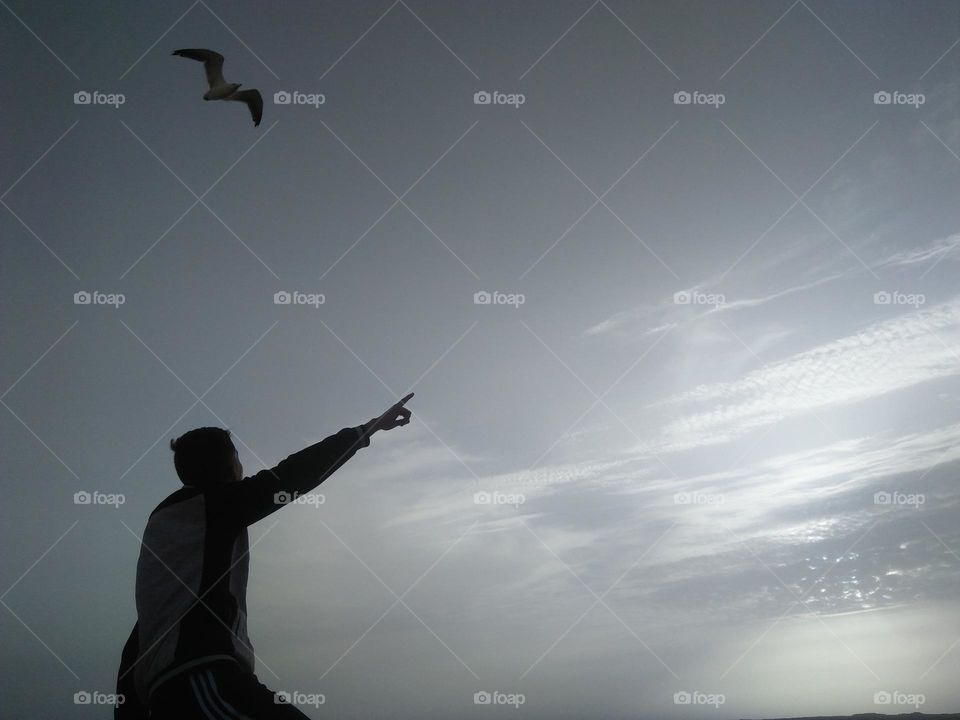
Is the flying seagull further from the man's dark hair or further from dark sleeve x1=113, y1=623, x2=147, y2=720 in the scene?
dark sleeve x1=113, y1=623, x2=147, y2=720

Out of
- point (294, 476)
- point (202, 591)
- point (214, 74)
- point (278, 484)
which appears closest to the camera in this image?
point (202, 591)

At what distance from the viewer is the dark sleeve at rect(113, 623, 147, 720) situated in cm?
395

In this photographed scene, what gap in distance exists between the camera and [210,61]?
36.0 ft

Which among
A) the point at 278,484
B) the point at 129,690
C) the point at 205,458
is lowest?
the point at 129,690

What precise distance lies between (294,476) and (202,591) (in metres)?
0.75

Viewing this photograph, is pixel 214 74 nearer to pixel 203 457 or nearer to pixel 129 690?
pixel 203 457

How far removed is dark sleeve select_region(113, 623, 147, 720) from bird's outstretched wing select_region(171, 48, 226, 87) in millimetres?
9071


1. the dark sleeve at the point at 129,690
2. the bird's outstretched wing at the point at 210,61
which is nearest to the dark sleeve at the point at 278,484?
the dark sleeve at the point at 129,690

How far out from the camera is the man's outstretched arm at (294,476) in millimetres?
4039

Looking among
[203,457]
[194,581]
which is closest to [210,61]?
[203,457]

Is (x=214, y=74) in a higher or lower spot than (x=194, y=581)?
higher

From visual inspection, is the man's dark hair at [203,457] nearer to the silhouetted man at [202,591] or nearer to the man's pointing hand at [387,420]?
the silhouetted man at [202,591]

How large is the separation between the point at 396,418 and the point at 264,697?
171 cm

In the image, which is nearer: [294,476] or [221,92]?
[294,476]
